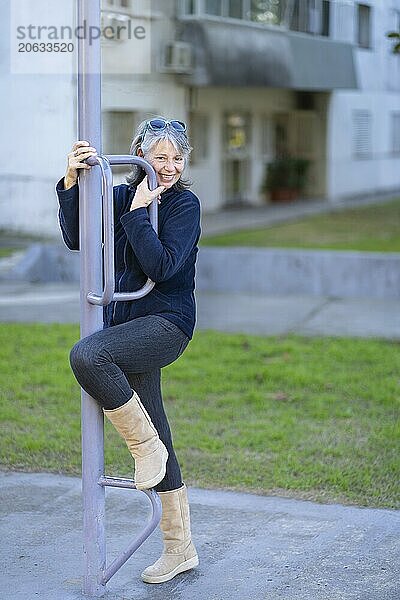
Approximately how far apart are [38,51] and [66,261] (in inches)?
275

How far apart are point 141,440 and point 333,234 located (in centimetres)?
1398

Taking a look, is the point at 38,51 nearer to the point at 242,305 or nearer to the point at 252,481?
the point at 252,481

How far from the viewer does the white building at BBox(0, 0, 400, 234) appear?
1159 cm

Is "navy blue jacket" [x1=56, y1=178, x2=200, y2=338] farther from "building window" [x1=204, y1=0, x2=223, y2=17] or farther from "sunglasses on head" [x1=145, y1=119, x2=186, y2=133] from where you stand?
"building window" [x1=204, y1=0, x2=223, y2=17]

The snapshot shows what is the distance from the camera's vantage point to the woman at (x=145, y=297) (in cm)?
352

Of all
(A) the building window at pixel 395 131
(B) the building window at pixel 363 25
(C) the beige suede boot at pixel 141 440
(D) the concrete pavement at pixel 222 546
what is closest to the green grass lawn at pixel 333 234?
(B) the building window at pixel 363 25

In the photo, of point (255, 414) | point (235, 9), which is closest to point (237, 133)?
point (235, 9)

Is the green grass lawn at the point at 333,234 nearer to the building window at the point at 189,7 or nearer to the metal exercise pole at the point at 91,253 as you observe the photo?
the building window at the point at 189,7

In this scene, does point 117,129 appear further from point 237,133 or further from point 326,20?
point 237,133

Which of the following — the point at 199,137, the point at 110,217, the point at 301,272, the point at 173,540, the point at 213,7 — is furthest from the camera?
the point at 199,137

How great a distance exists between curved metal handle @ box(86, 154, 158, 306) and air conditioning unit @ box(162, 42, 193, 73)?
47.6 feet

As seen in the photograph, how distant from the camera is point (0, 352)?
26.7 feet

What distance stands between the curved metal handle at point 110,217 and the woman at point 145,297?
0.04 m

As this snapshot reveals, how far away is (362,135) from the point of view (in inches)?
1019
